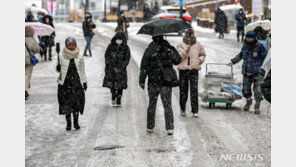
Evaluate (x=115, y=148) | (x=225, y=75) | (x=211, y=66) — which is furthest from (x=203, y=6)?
(x=115, y=148)

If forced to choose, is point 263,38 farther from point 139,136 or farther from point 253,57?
point 139,136

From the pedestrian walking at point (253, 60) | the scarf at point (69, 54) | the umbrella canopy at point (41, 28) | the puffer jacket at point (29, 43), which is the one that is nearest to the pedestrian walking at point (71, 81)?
the scarf at point (69, 54)

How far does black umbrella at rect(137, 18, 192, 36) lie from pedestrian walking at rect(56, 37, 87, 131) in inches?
51.3

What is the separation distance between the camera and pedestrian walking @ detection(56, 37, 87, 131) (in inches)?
340

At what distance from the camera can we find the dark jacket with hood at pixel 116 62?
10.7 meters

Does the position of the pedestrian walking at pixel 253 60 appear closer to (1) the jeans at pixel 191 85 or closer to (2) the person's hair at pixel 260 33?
(2) the person's hair at pixel 260 33

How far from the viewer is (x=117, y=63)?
10844mm

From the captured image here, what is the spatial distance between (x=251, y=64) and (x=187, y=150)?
3709mm

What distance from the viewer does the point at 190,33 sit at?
9461mm

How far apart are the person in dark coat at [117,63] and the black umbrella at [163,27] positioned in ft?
7.85

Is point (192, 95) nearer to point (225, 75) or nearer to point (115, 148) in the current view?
point (225, 75)

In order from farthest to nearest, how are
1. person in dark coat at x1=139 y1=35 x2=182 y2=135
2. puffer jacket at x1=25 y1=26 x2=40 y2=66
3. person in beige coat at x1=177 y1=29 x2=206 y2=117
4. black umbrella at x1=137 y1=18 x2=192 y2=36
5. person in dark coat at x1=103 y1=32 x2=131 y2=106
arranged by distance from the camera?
1. puffer jacket at x1=25 y1=26 x2=40 y2=66
2. person in dark coat at x1=103 y1=32 x2=131 y2=106
3. person in beige coat at x1=177 y1=29 x2=206 y2=117
4. person in dark coat at x1=139 y1=35 x2=182 y2=135
5. black umbrella at x1=137 y1=18 x2=192 y2=36

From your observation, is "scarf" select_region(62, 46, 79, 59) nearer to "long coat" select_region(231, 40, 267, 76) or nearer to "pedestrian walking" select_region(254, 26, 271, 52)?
Result: "long coat" select_region(231, 40, 267, 76)

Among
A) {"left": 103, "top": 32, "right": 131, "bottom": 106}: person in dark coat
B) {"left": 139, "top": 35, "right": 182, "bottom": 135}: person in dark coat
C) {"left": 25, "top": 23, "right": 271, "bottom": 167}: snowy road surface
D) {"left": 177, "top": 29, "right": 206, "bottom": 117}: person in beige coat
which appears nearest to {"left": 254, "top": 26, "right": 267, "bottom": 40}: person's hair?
{"left": 25, "top": 23, "right": 271, "bottom": 167}: snowy road surface
